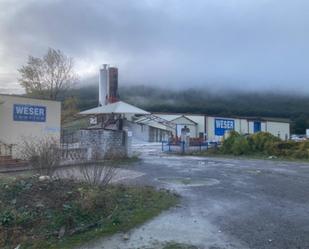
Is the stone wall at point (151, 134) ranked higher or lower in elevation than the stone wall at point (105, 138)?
higher

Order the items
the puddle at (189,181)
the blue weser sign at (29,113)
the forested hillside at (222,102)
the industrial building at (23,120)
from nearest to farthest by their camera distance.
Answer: the puddle at (189,181) < the industrial building at (23,120) < the blue weser sign at (29,113) < the forested hillside at (222,102)

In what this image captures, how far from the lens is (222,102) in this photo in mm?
95812

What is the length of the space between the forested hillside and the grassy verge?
71493 millimetres

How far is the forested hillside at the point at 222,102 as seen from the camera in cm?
8594

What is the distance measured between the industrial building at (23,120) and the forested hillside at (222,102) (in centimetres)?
5913

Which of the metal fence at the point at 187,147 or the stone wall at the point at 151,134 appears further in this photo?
the stone wall at the point at 151,134

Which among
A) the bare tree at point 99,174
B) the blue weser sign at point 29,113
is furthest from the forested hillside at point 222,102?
the bare tree at point 99,174

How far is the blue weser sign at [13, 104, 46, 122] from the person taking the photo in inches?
731

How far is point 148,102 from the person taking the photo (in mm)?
93375

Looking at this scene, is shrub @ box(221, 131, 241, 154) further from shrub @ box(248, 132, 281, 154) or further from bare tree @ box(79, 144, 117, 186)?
bare tree @ box(79, 144, 117, 186)

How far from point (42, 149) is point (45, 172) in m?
0.76

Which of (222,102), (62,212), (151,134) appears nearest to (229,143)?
(62,212)

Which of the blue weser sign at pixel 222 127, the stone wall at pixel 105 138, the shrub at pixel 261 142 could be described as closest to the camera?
the stone wall at pixel 105 138

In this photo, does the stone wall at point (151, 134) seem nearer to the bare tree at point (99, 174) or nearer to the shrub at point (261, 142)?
the shrub at point (261, 142)
